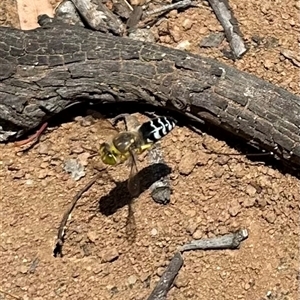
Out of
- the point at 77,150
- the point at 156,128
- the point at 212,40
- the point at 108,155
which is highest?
the point at 212,40

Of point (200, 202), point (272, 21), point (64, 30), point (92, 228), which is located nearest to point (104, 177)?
point (92, 228)

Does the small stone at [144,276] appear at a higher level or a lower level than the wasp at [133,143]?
lower

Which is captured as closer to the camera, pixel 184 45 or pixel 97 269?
pixel 97 269

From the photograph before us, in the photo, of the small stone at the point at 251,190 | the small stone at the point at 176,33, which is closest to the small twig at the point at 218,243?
the small stone at the point at 251,190

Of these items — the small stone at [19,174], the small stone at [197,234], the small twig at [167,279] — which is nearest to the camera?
the small twig at [167,279]

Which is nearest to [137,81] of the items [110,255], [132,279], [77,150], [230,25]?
[77,150]

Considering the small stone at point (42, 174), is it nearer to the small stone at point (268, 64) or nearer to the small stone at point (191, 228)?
the small stone at point (191, 228)

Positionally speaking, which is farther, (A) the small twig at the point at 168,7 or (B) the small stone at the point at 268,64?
(A) the small twig at the point at 168,7

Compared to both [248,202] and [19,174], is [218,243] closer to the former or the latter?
[248,202]
